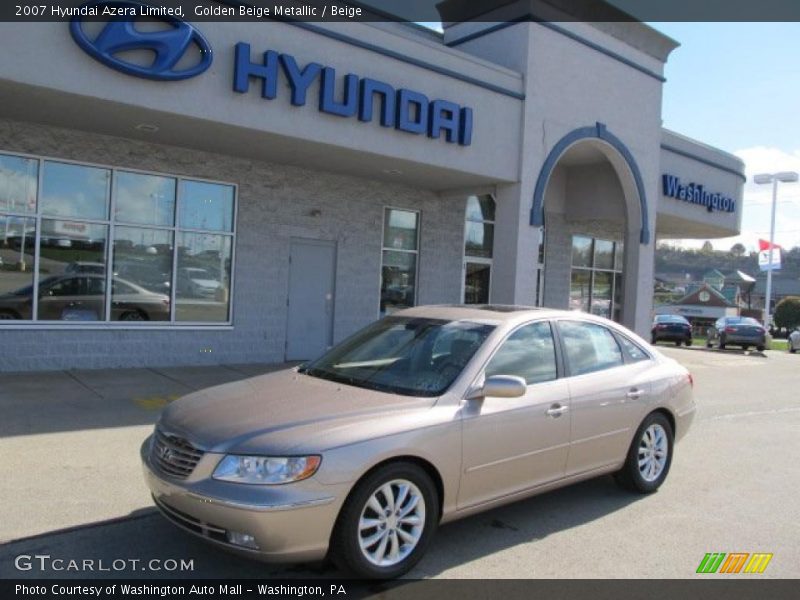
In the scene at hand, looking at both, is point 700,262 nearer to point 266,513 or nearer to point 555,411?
point 555,411

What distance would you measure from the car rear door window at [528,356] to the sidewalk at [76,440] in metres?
2.69

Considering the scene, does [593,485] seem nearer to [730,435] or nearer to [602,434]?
[602,434]

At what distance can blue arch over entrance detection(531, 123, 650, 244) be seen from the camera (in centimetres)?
1225

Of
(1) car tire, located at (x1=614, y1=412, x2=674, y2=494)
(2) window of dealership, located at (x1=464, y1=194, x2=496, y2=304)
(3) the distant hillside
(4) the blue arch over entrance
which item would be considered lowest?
(1) car tire, located at (x1=614, y1=412, x2=674, y2=494)

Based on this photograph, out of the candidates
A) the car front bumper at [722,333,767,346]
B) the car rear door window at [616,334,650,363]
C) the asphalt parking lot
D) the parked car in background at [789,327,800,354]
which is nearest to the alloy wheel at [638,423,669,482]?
the asphalt parking lot

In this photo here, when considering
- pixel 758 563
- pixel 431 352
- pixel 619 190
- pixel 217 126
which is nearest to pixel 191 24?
pixel 217 126

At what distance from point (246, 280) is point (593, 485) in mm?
7412

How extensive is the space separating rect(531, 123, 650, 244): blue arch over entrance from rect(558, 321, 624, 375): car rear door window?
6687 millimetres

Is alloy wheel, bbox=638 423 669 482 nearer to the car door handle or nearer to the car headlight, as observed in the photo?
the car door handle

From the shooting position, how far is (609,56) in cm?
1353

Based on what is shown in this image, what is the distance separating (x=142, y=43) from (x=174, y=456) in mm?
→ 5918

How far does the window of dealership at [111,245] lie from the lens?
9664 mm

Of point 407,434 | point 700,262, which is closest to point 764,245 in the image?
point 407,434

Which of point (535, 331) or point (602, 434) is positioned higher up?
point (535, 331)
